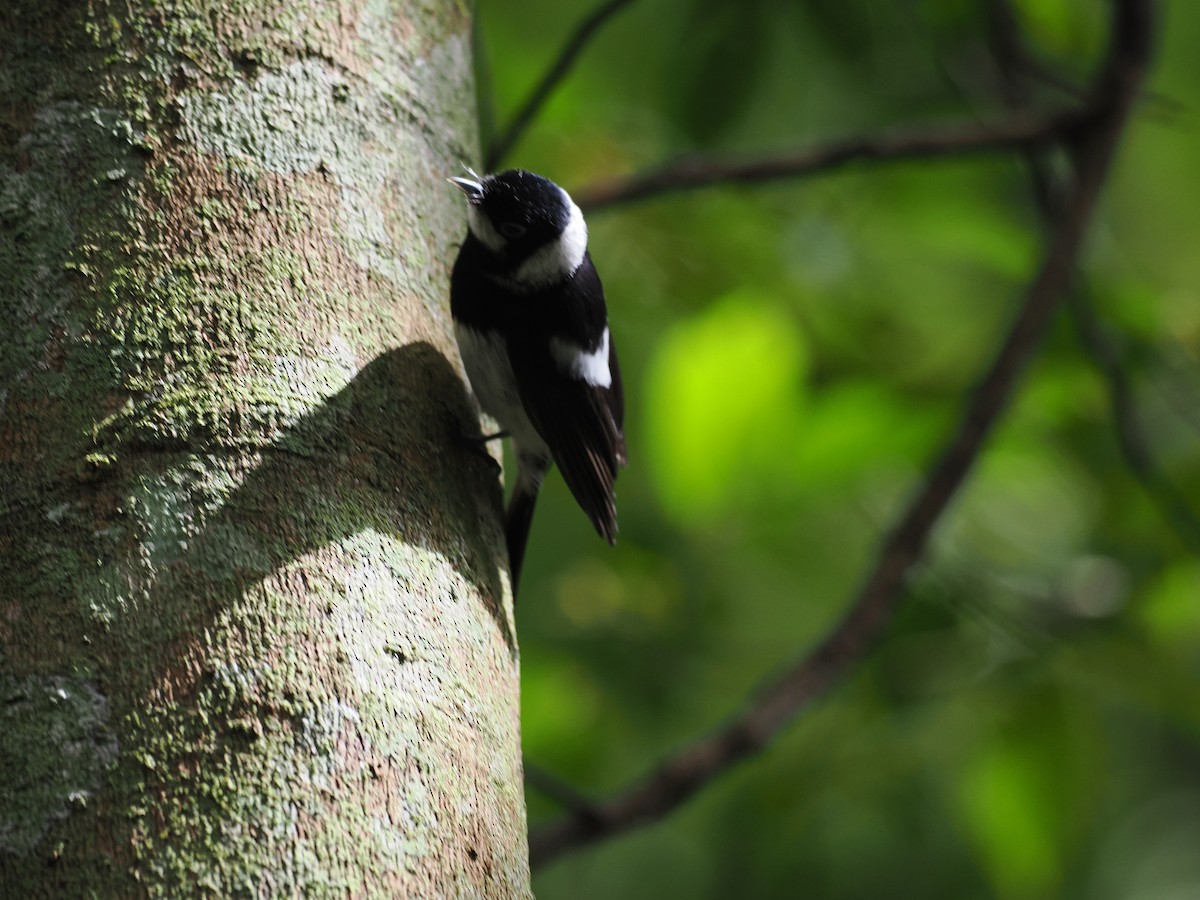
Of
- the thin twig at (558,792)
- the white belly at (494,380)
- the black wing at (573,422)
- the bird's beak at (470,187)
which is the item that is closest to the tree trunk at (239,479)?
the bird's beak at (470,187)

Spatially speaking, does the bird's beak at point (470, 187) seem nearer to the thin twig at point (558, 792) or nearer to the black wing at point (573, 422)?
the black wing at point (573, 422)

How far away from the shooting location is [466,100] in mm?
1961

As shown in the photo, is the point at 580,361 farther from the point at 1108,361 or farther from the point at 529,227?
the point at 1108,361

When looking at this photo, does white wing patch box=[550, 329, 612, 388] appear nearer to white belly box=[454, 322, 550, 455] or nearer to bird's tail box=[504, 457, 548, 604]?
white belly box=[454, 322, 550, 455]

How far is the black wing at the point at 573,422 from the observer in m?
2.26

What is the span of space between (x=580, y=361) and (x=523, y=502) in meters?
0.36

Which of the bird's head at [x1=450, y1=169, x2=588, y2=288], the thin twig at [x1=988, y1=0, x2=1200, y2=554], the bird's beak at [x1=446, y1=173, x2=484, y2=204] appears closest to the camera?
the bird's beak at [x1=446, y1=173, x2=484, y2=204]

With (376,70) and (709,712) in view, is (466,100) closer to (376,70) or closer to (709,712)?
(376,70)

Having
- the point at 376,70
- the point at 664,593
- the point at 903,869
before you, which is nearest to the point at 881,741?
the point at 664,593

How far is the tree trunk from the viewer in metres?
1.12

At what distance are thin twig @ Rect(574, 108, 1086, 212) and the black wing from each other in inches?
19.1

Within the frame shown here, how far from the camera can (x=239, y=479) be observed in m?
1.32

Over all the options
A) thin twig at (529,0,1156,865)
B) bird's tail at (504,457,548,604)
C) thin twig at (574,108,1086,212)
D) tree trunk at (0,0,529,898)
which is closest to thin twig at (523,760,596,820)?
thin twig at (529,0,1156,865)

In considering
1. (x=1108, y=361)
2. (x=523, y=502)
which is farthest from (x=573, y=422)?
(x=1108, y=361)
